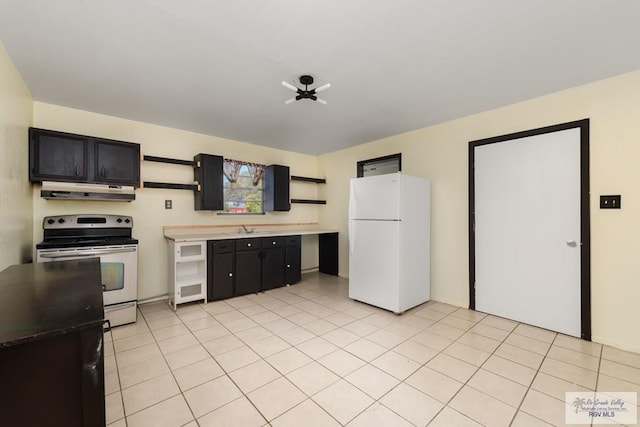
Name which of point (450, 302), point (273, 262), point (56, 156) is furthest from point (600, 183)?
point (56, 156)

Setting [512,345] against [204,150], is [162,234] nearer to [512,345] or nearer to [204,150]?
[204,150]

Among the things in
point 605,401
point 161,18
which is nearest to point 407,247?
point 605,401

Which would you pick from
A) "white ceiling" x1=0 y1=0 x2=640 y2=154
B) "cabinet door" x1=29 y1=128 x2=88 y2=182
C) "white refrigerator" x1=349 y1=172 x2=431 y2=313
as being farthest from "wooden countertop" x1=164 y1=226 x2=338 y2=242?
"white ceiling" x1=0 y1=0 x2=640 y2=154

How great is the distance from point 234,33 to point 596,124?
344cm

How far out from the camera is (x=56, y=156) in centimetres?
296

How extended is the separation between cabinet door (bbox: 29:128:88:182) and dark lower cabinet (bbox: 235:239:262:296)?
2057 mm

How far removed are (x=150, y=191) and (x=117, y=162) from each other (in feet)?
1.94

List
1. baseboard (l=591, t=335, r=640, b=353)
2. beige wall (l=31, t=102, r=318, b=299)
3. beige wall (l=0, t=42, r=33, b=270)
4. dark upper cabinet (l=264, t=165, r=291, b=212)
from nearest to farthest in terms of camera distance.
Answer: beige wall (l=0, t=42, r=33, b=270) → baseboard (l=591, t=335, r=640, b=353) → beige wall (l=31, t=102, r=318, b=299) → dark upper cabinet (l=264, t=165, r=291, b=212)

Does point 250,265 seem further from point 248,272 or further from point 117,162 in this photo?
point 117,162

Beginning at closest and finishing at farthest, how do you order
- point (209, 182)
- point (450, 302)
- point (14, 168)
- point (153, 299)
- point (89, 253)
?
point (14, 168) < point (89, 253) < point (450, 302) < point (153, 299) < point (209, 182)

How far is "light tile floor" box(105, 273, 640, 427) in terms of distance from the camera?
1.70m

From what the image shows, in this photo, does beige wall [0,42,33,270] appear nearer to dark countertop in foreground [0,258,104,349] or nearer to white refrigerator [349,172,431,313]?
dark countertop in foreground [0,258,104,349]

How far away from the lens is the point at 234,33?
6.43ft

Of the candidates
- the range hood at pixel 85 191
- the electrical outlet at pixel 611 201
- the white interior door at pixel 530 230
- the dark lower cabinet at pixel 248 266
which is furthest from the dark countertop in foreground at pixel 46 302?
the electrical outlet at pixel 611 201
